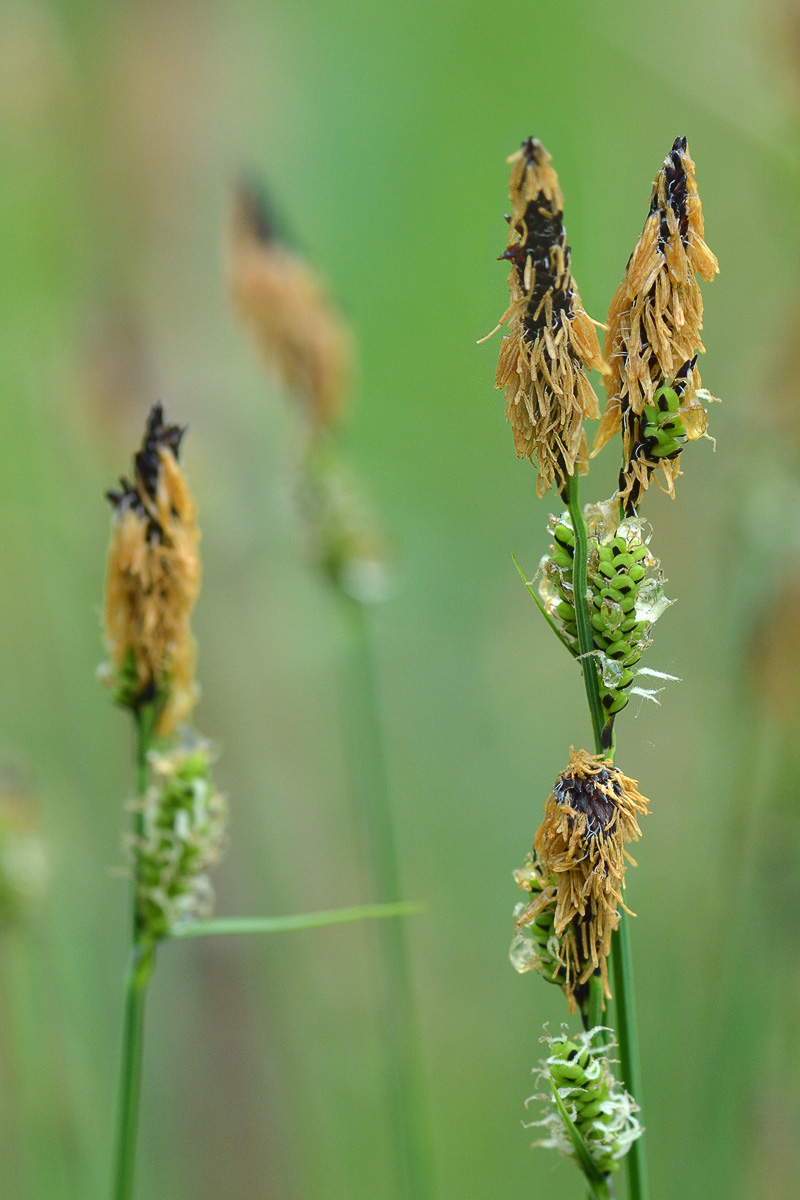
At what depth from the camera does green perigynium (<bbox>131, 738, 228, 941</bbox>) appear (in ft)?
2.94

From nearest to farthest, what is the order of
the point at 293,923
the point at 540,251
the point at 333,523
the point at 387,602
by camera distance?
the point at 540,251 < the point at 293,923 < the point at 333,523 < the point at 387,602

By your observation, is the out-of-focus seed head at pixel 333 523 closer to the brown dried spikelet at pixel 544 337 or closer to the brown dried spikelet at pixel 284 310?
the brown dried spikelet at pixel 284 310

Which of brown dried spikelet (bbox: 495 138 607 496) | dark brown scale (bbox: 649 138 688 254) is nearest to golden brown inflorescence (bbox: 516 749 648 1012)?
brown dried spikelet (bbox: 495 138 607 496)

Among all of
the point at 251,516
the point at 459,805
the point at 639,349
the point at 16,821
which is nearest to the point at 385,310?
the point at 251,516

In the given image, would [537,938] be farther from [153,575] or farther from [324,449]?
[324,449]

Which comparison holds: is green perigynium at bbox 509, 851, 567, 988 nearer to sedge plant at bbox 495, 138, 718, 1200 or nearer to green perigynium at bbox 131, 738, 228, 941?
sedge plant at bbox 495, 138, 718, 1200

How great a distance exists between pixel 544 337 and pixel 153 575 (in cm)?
39

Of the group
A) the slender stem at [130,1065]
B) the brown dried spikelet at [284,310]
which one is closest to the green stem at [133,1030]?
the slender stem at [130,1065]

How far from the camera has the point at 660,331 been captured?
2.03ft

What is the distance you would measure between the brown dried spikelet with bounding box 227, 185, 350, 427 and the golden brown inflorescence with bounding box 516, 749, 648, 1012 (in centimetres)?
100

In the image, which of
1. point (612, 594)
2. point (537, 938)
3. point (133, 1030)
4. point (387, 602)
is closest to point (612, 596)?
point (612, 594)

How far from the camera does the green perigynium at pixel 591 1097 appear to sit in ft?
2.14

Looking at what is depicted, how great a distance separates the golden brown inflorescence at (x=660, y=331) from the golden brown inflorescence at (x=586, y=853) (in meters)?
0.17

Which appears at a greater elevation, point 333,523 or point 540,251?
point 333,523
